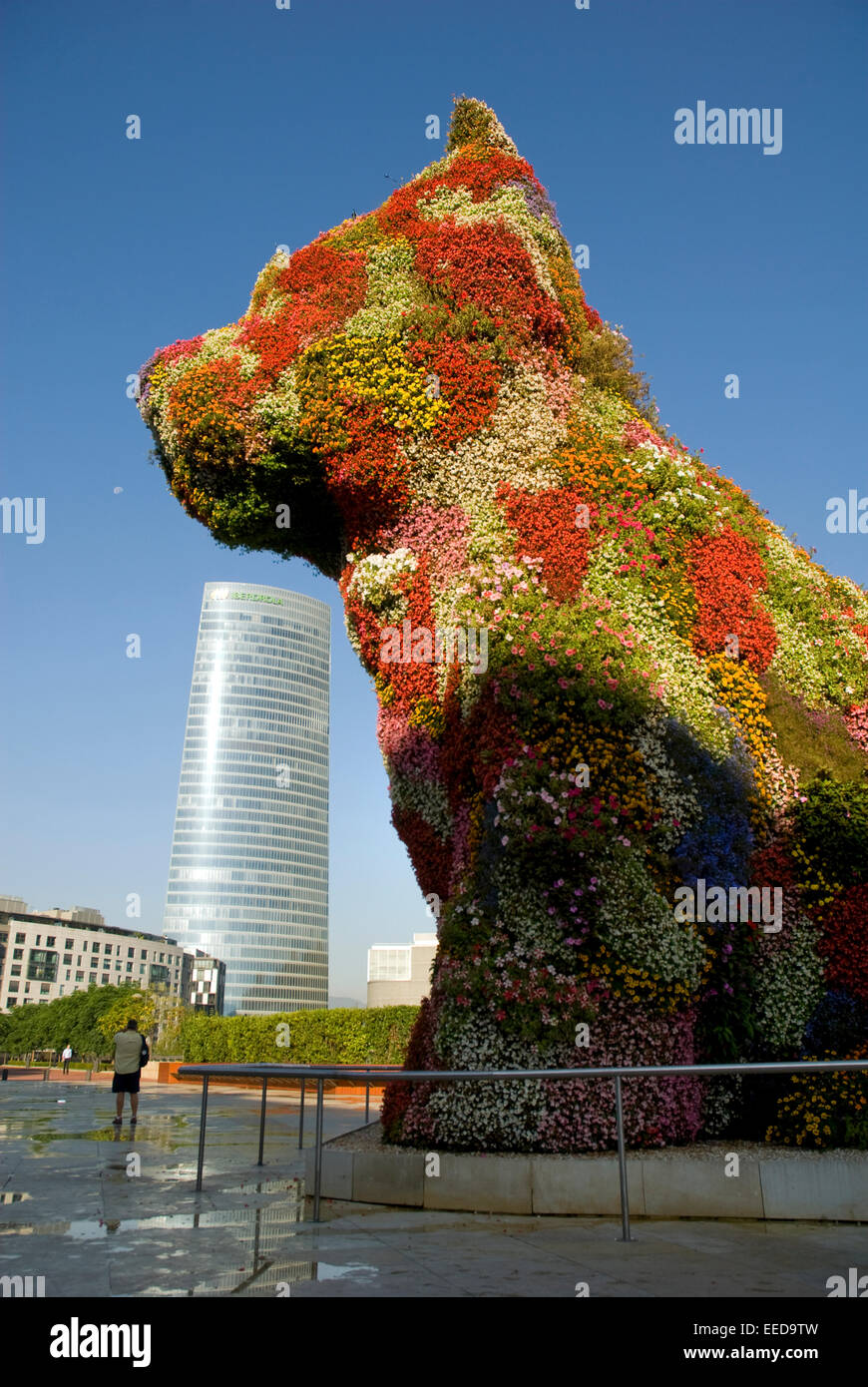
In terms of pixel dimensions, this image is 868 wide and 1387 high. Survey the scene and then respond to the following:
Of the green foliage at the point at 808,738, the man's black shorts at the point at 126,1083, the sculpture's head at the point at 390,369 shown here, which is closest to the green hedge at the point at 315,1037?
the man's black shorts at the point at 126,1083

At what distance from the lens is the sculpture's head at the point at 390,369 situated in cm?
1299

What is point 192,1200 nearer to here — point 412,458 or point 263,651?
point 412,458

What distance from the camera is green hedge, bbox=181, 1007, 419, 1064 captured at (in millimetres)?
37094

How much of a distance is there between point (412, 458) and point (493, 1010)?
23.8ft

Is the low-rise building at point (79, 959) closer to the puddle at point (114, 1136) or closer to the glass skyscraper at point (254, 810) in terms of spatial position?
the glass skyscraper at point (254, 810)

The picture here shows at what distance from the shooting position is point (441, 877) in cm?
1295

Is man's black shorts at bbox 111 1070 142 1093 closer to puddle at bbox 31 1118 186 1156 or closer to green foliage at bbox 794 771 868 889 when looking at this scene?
puddle at bbox 31 1118 186 1156

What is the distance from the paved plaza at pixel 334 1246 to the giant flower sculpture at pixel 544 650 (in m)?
1.84

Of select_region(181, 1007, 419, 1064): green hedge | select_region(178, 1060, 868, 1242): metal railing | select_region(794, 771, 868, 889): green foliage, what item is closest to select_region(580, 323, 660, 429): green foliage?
select_region(794, 771, 868, 889): green foliage

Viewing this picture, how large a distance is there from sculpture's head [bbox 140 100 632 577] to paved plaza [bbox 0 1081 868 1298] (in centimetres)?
848

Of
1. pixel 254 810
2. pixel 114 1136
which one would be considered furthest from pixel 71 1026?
pixel 114 1136

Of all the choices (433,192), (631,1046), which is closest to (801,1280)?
(631,1046)

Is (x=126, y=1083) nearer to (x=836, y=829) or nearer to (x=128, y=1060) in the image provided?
(x=128, y=1060)

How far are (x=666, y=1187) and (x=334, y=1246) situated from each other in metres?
3.37
